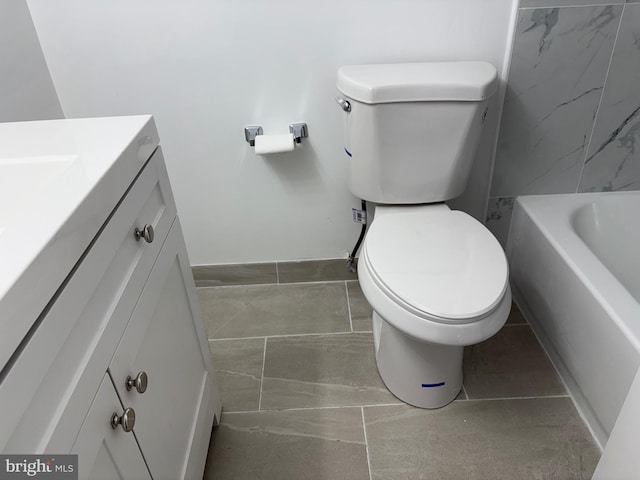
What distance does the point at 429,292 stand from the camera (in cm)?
117

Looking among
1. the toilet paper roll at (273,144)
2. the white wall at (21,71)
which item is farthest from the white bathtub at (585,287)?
the white wall at (21,71)

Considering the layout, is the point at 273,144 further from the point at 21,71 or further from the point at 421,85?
the point at 21,71

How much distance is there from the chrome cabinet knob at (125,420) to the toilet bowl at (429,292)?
0.64 metres

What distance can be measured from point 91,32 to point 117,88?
6.6 inches

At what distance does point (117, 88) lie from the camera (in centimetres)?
154

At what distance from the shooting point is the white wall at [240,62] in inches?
56.5

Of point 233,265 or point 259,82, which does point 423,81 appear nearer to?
point 259,82

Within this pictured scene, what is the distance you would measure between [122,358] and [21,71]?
1044mm

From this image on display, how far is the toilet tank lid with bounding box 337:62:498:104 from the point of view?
134cm

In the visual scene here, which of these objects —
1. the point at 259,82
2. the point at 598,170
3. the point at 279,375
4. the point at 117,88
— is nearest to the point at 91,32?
the point at 117,88

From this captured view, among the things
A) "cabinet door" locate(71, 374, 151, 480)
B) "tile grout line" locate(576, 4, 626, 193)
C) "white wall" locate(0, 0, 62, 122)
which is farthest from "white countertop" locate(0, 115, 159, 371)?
"tile grout line" locate(576, 4, 626, 193)

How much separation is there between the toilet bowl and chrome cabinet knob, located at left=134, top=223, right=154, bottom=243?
58 cm

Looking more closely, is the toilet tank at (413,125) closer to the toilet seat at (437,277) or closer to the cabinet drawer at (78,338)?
the toilet seat at (437,277)

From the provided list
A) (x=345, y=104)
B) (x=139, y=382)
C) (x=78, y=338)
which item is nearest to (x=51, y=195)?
(x=78, y=338)
